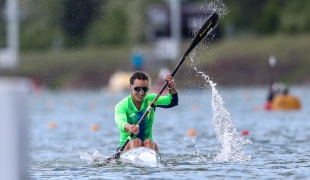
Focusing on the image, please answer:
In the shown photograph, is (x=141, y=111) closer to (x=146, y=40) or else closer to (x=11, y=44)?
(x=11, y=44)

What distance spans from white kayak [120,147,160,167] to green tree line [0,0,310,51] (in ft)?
175

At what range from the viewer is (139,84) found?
46.6 feet

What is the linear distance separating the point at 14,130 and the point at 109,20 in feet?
211

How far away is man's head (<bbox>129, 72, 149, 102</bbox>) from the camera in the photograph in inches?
558

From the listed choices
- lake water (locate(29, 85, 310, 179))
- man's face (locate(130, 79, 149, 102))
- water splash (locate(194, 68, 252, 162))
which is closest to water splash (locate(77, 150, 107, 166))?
lake water (locate(29, 85, 310, 179))

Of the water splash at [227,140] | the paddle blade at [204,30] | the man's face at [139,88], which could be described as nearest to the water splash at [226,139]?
the water splash at [227,140]

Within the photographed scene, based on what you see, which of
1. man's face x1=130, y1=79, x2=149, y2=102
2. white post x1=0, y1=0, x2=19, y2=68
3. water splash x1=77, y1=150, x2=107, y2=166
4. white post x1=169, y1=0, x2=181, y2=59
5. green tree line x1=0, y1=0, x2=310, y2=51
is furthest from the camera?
green tree line x1=0, y1=0, x2=310, y2=51

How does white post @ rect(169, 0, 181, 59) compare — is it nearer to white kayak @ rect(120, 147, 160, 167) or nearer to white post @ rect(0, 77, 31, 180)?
white kayak @ rect(120, 147, 160, 167)

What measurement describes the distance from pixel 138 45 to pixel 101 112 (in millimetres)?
37459

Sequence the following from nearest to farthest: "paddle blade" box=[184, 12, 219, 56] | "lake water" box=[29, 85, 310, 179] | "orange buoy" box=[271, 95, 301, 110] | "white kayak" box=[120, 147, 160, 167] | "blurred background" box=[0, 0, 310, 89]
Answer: "lake water" box=[29, 85, 310, 179]
"white kayak" box=[120, 147, 160, 167]
"paddle blade" box=[184, 12, 219, 56]
"orange buoy" box=[271, 95, 301, 110]
"blurred background" box=[0, 0, 310, 89]

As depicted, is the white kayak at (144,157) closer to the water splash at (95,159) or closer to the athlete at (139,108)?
the athlete at (139,108)

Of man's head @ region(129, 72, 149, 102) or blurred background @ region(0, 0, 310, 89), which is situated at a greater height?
blurred background @ region(0, 0, 310, 89)

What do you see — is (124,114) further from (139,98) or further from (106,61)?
(106,61)

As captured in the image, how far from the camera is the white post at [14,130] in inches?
323
